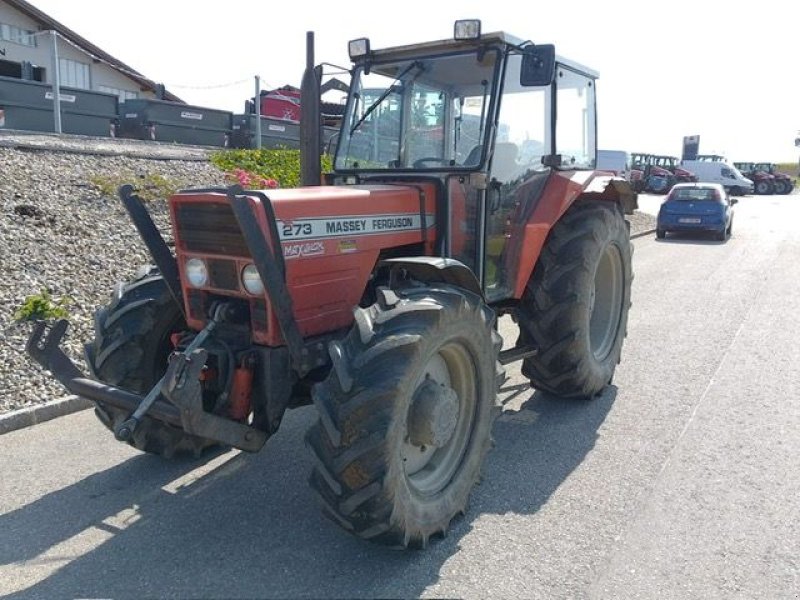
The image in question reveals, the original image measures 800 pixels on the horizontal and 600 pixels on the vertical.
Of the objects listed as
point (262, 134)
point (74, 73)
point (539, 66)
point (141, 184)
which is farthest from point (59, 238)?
point (74, 73)

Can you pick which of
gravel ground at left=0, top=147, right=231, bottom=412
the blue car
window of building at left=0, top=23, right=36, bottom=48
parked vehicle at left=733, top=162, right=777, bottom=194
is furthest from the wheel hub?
parked vehicle at left=733, top=162, right=777, bottom=194

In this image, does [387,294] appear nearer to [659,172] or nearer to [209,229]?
[209,229]

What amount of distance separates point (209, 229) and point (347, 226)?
69 centimetres

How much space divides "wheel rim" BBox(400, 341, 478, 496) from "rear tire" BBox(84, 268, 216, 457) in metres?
1.42

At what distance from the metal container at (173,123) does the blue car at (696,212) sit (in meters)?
10.6

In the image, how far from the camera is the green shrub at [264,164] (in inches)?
472

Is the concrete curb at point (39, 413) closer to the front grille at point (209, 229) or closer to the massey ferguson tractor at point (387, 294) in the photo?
the massey ferguson tractor at point (387, 294)

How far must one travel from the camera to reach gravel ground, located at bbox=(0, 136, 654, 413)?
17.9 ft

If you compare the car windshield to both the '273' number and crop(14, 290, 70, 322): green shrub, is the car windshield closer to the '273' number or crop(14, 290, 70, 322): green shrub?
crop(14, 290, 70, 322): green shrub

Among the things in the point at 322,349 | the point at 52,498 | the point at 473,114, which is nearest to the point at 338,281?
the point at 322,349

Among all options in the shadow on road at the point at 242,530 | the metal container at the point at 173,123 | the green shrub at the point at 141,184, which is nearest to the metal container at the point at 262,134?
the metal container at the point at 173,123

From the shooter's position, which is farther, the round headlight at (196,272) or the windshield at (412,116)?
the windshield at (412,116)

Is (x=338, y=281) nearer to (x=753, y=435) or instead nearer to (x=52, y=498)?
(x=52, y=498)

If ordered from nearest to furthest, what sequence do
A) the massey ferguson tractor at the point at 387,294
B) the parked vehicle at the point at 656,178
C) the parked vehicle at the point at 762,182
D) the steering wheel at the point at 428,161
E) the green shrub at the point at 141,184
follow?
the massey ferguson tractor at the point at 387,294, the steering wheel at the point at 428,161, the green shrub at the point at 141,184, the parked vehicle at the point at 656,178, the parked vehicle at the point at 762,182
